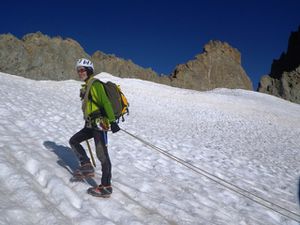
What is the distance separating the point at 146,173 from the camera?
876 cm

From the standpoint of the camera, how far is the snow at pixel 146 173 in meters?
5.80

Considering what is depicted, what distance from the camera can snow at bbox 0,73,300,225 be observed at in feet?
19.0

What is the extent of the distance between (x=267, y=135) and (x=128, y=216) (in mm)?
15092

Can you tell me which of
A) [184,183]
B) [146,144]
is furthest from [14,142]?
[146,144]

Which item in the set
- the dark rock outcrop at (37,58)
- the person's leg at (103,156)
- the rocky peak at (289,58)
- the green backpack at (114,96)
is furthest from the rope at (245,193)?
the rocky peak at (289,58)

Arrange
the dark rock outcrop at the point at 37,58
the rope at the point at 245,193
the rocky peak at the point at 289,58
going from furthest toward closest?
1. the rocky peak at the point at 289,58
2. the dark rock outcrop at the point at 37,58
3. the rope at the point at 245,193

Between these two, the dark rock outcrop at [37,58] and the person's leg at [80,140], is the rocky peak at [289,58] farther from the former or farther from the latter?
the person's leg at [80,140]

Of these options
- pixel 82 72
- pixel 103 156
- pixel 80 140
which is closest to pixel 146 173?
pixel 80 140

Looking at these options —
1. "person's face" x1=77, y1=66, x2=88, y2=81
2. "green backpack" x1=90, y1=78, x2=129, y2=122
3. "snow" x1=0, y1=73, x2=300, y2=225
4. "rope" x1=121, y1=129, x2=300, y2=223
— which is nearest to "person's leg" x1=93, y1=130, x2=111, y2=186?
"snow" x1=0, y1=73, x2=300, y2=225

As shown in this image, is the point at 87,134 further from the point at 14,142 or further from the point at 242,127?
the point at 242,127

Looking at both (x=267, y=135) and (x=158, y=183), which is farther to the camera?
(x=267, y=135)

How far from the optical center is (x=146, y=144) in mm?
12242

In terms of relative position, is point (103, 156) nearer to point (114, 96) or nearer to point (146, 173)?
point (114, 96)

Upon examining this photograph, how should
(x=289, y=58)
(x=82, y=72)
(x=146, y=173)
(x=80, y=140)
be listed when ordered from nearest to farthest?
(x=82, y=72)
(x=80, y=140)
(x=146, y=173)
(x=289, y=58)
